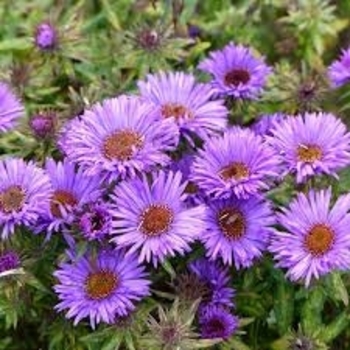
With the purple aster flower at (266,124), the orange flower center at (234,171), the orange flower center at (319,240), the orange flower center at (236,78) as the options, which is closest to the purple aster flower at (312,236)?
the orange flower center at (319,240)

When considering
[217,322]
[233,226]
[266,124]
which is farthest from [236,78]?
[217,322]

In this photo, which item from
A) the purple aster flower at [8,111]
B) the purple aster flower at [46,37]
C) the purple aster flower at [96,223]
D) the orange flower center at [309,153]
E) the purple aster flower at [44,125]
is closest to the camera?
the purple aster flower at [96,223]

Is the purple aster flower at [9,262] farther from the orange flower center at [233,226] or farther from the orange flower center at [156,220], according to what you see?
the orange flower center at [233,226]

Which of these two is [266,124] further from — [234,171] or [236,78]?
[234,171]

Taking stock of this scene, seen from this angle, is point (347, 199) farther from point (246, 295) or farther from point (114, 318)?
point (114, 318)

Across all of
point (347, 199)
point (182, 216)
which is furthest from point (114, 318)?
point (347, 199)

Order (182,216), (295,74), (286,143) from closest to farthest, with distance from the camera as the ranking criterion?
1. (182,216)
2. (286,143)
3. (295,74)

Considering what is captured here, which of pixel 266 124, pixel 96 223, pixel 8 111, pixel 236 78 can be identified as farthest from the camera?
pixel 236 78
